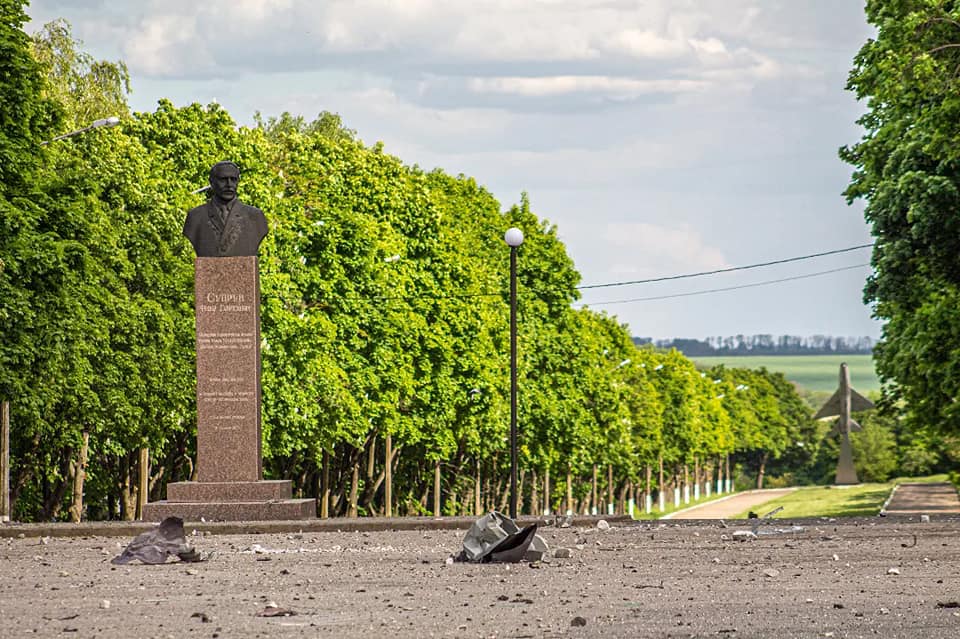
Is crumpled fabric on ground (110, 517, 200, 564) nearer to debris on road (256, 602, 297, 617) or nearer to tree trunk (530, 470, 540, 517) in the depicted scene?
debris on road (256, 602, 297, 617)

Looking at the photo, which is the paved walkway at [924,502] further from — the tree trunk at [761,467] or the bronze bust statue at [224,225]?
the tree trunk at [761,467]

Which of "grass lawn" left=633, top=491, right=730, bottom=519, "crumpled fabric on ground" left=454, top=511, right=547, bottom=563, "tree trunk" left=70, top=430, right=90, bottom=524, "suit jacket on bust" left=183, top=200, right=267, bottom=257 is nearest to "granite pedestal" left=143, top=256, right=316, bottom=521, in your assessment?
"suit jacket on bust" left=183, top=200, right=267, bottom=257

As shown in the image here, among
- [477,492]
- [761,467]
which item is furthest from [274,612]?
[761,467]

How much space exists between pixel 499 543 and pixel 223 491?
29.3ft

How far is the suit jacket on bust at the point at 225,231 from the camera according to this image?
27.7 meters

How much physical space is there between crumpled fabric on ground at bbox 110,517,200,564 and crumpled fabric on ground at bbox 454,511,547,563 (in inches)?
119

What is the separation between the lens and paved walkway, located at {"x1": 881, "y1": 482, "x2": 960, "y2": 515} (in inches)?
2527

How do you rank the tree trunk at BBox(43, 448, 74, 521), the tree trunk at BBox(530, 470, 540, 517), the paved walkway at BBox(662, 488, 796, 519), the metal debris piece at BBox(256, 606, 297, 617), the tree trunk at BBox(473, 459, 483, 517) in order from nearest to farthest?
the metal debris piece at BBox(256, 606, 297, 617) → the tree trunk at BBox(43, 448, 74, 521) → the tree trunk at BBox(473, 459, 483, 517) → the tree trunk at BBox(530, 470, 540, 517) → the paved walkway at BBox(662, 488, 796, 519)

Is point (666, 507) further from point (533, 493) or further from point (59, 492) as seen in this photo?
point (59, 492)

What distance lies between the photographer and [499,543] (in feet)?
63.2

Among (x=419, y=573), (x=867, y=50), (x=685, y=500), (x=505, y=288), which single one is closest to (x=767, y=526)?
(x=419, y=573)

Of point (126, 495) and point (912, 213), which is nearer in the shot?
point (912, 213)

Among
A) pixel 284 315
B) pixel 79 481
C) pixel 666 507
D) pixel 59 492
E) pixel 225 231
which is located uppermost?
pixel 284 315

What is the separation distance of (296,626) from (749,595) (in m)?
4.55
